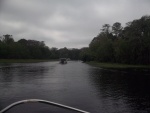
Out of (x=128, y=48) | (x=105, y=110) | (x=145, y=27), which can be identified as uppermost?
(x=145, y=27)

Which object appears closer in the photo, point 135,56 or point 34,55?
point 135,56

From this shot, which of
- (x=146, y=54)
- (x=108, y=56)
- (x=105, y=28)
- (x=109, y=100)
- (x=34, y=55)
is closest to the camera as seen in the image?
(x=109, y=100)

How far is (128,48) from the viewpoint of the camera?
8681 centimetres

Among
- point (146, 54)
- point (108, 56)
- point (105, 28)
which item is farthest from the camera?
point (105, 28)

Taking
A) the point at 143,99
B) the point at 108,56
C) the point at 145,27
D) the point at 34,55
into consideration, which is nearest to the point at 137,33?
the point at 145,27

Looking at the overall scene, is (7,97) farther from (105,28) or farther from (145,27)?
(105,28)

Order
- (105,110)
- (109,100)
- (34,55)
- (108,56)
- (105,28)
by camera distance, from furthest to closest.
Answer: (34,55), (105,28), (108,56), (109,100), (105,110)

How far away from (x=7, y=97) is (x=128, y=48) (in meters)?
70.8

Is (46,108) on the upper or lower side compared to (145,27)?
lower

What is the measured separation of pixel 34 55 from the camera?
7239 inches

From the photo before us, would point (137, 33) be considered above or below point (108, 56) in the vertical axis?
above

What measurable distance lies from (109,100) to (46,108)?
5644 millimetres

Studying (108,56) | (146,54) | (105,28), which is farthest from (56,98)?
(105,28)

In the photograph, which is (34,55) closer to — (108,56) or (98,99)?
(108,56)
